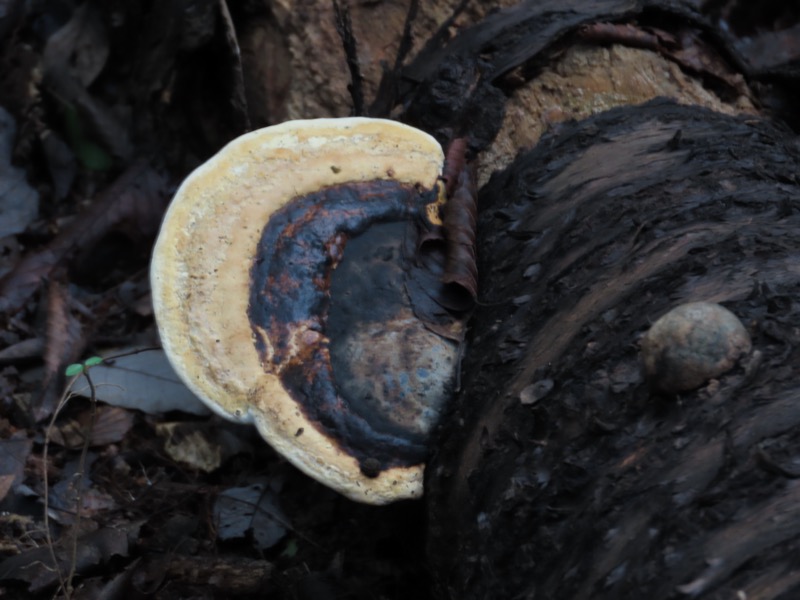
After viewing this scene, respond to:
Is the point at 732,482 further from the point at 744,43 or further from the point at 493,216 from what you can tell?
the point at 744,43

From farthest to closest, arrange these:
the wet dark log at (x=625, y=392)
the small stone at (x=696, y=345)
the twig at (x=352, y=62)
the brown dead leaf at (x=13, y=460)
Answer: the twig at (x=352, y=62), the brown dead leaf at (x=13, y=460), the small stone at (x=696, y=345), the wet dark log at (x=625, y=392)

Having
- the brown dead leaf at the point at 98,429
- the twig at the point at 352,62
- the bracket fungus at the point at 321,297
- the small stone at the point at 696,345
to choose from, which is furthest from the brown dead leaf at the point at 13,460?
the small stone at the point at 696,345

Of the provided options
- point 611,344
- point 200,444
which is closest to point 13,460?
point 200,444

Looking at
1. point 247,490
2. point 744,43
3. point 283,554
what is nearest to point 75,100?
point 247,490

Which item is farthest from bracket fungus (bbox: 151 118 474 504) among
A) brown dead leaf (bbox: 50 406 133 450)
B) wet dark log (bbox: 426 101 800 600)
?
brown dead leaf (bbox: 50 406 133 450)

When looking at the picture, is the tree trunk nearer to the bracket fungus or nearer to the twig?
the bracket fungus

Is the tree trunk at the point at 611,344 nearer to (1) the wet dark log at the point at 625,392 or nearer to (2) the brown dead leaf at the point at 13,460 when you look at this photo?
(1) the wet dark log at the point at 625,392

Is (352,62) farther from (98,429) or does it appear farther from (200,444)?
(98,429)
